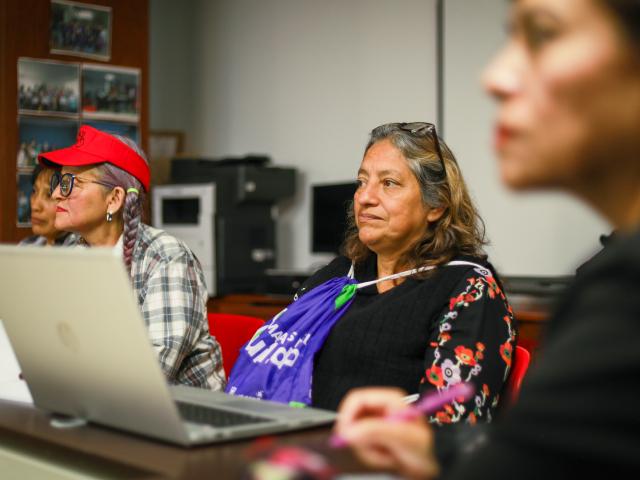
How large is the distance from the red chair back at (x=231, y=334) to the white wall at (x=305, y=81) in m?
2.58

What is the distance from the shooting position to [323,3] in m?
5.30

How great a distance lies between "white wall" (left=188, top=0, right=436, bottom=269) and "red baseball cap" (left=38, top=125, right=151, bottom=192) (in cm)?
246

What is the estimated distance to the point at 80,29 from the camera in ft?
15.6

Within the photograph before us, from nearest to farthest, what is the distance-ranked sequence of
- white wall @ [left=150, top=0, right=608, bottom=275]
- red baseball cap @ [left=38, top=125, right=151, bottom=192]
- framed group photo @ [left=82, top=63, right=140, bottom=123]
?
red baseball cap @ [left=38, top=125, right=151, bottom=192] → white wall @ [left=150, top=0, right=608, bottom=275] → framed group photo @ [left=82, top=63, right=140, bottom=123]

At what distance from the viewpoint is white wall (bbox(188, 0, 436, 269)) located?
4.79 m

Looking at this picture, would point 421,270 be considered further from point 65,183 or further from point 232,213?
point 232,213

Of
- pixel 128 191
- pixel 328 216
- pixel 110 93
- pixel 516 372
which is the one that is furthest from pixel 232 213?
pixel 516 372

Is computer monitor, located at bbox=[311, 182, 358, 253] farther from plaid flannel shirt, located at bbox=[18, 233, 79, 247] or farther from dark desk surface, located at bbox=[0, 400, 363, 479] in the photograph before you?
dark desk surface, located at bbox=[0, 400, 363, 479]

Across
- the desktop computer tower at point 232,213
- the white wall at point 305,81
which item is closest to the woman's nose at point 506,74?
the white wall at point 305,81

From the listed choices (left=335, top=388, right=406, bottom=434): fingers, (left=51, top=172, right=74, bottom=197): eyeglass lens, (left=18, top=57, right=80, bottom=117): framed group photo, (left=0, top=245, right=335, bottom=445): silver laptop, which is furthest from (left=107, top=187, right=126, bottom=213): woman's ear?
(left=18, top=57, right=80, bottom=117): framed group photo

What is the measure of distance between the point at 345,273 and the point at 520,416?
1.55m

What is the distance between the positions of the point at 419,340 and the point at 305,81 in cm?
383

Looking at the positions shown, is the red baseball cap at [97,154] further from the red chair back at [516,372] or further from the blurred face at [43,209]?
the red chair back at [516,372]

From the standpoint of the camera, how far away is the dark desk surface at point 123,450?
3.46 ft
